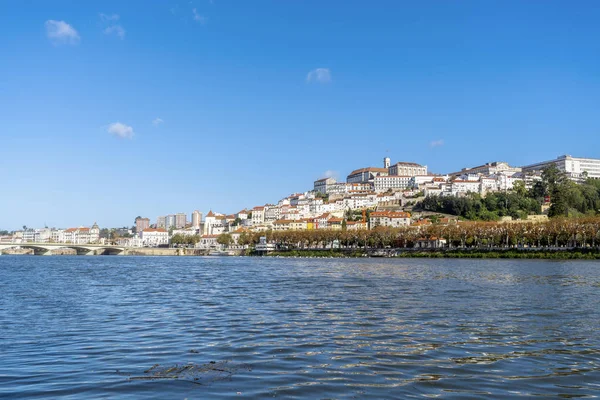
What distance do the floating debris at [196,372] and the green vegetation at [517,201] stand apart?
132144 mm

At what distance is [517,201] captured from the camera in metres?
148

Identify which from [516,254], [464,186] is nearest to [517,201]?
[464,186]

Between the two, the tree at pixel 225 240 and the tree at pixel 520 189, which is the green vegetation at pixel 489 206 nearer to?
the tree at pixel 520 189

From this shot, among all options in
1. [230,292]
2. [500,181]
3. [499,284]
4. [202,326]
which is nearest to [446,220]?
[500,181]

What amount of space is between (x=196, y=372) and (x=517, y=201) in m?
151

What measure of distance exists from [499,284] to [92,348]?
27.2 m

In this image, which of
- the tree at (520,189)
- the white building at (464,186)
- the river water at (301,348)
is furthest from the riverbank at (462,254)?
the tree at (520,189)

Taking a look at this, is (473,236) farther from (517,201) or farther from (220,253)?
(220,253)

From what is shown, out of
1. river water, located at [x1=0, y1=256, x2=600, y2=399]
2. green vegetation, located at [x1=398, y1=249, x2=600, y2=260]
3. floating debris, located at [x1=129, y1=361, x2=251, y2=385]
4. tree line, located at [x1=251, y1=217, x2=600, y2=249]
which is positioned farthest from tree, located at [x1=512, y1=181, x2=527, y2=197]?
floating debris, located at [x1=129, y1=361, x2=251, y2=385]

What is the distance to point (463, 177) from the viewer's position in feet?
610

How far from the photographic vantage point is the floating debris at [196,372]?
9.86 meters

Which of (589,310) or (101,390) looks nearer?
(101,390)

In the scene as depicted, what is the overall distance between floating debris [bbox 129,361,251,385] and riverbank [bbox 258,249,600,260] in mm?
73233

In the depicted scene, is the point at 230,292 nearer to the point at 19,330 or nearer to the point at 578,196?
the point at 19,330
